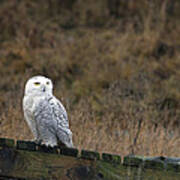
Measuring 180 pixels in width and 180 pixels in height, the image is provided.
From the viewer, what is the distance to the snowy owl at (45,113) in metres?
3.37

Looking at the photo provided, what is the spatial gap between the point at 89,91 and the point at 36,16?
8.42 ft

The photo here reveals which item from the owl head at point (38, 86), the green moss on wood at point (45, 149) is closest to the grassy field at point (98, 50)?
the owl head at point (38, 86)

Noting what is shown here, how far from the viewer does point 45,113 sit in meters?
3.38

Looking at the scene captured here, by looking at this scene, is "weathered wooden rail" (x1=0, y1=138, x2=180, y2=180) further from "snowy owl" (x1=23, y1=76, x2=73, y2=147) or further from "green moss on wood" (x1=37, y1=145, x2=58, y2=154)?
"snowy owl" (x1=23, y1=76, x2=73, y2=147)

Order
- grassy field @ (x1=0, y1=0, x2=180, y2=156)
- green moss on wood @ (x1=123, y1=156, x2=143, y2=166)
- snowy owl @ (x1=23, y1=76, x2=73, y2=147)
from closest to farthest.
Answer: green moss on wood @ (x1=123, y1=156, x2=143, y2=166)
snowy owl @ (x1=23, y1=76, x2=73, y2=147)
grassy field @ (x1=0, y1=0, x2=180, y2=156)

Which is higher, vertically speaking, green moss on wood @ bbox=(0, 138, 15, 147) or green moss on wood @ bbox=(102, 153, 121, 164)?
green moss on wood @ bbox=(0, 138, 15, 147)

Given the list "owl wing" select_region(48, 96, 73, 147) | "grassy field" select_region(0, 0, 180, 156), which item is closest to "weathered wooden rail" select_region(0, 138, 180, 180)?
"owl wing" select_region(48, 96, 73, 147)

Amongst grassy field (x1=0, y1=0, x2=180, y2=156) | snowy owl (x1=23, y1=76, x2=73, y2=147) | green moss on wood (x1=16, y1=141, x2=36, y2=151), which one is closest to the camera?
green moss on wood (x1=16, y1=141, x2=36, y2=151)

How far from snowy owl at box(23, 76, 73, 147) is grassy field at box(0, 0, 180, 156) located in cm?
224

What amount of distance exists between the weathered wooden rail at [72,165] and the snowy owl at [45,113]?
0.26 m

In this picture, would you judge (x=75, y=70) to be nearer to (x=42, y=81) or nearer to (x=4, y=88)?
(x=4, y=88)

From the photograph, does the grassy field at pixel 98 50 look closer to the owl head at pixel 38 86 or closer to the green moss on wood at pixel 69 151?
the owl head at pixel 38 86

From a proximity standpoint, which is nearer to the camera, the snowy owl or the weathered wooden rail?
the weathered wooden rail

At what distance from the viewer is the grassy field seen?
704cm
